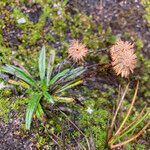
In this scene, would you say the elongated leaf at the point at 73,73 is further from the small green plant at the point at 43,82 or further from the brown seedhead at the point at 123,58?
the brown seedhead at the point at 123,58

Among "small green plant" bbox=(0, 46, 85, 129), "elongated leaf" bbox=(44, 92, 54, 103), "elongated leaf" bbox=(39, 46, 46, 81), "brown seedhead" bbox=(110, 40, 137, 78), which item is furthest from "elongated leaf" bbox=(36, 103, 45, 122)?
"brown seedhead" bbox=(110, 40, 137, 78)

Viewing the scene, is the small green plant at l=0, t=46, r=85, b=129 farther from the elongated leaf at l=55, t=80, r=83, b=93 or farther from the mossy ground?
A: the mossy ground

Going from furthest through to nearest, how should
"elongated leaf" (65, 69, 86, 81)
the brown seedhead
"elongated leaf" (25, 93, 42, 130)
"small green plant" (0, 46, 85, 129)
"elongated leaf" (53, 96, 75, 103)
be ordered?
"elongated leaf" (65, 69, 86, 81), "elongated leaf" (53, 96, 75, 103), "small green plant" (0, 46, 85, 129), "elongated leaf" (25, 93, 42, 130), the brown seedhead

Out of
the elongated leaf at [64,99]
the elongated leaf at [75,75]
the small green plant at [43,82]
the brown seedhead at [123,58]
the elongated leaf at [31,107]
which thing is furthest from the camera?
the elongated leaf at [75,75]

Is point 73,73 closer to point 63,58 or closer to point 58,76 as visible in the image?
point 58,76

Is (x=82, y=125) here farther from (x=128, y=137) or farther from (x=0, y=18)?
(x=0, y=18)

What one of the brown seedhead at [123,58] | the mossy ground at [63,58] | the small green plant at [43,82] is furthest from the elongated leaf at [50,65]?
the brown seedhead at [123,58]

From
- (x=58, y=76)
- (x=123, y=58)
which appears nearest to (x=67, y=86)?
(x=58, y=76)
